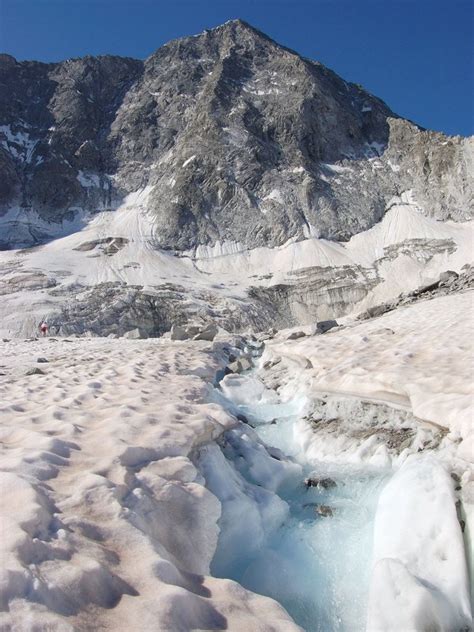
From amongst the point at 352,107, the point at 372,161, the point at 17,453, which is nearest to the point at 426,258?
the point at 372,161

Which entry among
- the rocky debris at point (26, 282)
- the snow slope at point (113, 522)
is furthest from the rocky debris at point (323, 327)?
the rocky debris at point (26, 282)

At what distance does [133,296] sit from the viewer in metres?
60.0

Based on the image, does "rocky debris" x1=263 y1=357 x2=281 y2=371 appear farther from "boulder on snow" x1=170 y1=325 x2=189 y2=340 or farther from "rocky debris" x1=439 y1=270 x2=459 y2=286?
"boulder on snow" x1=170 y1=325 x2=189 y2=340

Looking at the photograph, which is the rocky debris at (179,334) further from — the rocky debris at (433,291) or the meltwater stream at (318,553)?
the meltwater stream at (318,553)

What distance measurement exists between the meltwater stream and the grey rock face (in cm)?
7844

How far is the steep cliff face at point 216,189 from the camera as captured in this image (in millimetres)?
66812

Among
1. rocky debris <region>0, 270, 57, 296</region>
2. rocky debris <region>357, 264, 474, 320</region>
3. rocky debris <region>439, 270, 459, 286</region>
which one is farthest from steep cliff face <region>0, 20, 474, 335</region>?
rocky debris <region>357, 264, 474, 320</region>

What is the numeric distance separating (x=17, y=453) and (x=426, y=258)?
74.5 m

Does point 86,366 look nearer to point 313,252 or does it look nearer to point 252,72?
point 313,252

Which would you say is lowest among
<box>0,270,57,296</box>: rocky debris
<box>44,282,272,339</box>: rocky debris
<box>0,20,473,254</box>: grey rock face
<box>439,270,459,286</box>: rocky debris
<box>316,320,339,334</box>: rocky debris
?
<box>44,282,272,339</box>: rocky debris

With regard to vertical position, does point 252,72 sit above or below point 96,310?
above

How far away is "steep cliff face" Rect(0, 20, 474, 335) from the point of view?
66812 mm

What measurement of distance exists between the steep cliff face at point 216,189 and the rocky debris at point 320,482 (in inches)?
1942

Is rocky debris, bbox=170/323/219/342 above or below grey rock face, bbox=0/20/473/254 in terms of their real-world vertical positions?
below
